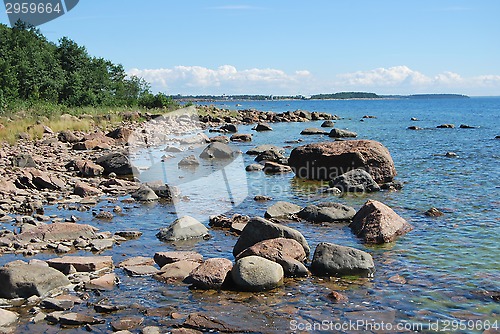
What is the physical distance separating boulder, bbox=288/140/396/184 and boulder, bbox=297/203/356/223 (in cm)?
660

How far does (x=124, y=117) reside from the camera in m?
51.9

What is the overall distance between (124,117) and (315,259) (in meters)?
44.8

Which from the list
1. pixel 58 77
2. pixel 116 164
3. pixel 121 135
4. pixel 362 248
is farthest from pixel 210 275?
pixel 58 77

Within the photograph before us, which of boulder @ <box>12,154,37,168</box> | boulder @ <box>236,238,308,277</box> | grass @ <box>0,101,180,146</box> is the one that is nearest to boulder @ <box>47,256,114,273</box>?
boulder @ <box>236,238,308,277</box>

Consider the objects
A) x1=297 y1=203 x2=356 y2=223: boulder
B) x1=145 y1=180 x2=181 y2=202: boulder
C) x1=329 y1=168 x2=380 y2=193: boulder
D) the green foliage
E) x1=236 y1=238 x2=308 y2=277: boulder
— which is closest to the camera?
x1=236 y1=238 x2=308 y2=277: boulder

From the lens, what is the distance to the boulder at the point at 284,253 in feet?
31.4

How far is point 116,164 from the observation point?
863 inches

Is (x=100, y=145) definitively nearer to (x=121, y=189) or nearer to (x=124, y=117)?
(x=121, y=189)

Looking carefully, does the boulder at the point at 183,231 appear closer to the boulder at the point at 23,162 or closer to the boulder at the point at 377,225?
the boulder at the point at 377,225

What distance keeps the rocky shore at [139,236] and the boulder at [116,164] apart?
0.04 meters

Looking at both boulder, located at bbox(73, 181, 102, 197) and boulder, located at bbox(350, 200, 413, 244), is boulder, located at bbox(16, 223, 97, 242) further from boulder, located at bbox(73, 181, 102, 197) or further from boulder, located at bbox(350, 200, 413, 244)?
boulder, located at bbox(350, 200, 413, 244)

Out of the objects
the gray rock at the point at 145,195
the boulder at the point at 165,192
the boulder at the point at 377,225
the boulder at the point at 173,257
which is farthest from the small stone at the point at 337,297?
the gray rock at the point at 145,195

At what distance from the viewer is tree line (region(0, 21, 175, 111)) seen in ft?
179

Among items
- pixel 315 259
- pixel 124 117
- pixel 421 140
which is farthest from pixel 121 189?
pixel 124 117
